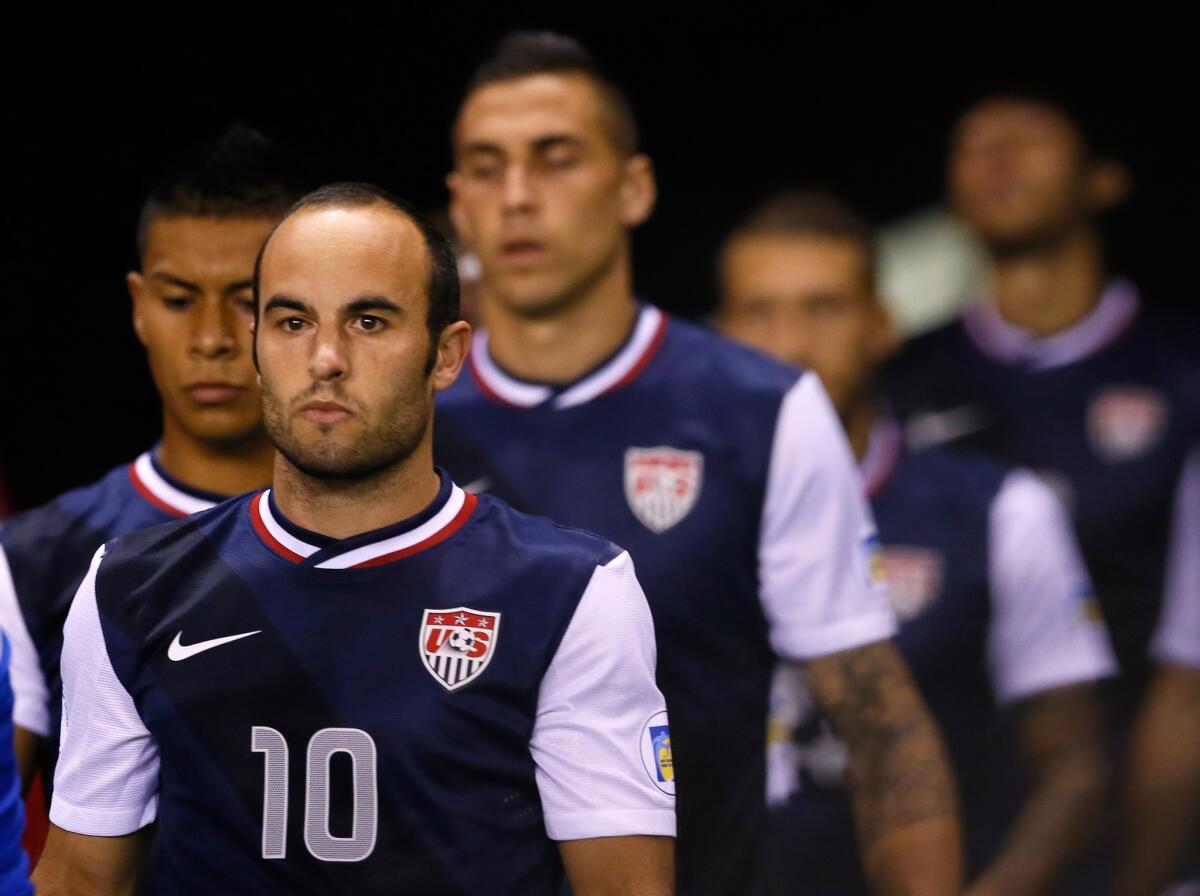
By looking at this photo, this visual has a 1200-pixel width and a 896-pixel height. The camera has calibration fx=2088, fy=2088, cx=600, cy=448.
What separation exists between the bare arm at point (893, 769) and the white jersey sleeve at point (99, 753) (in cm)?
133

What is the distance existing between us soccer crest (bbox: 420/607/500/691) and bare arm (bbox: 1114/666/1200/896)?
3.06 metres

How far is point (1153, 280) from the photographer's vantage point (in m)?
6.32

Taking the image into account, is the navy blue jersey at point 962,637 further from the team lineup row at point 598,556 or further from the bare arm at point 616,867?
the bare arm at point 616,867

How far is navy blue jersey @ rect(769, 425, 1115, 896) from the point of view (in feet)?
14.9

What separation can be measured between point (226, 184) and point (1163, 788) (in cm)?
309

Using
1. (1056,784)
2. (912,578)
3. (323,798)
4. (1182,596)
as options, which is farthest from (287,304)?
(1182,596)

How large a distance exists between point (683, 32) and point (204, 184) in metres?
3.15

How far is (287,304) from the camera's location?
264cm

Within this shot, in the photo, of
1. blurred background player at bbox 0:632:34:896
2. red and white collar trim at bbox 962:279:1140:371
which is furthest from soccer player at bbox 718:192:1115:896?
blurred background player at bbox 0:632:34:896

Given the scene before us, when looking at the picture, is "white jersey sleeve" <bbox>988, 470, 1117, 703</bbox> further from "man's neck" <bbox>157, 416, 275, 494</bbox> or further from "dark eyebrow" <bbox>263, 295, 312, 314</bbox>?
"dark eyebrow" <bbox>263, 295, 312, 314</bbox>

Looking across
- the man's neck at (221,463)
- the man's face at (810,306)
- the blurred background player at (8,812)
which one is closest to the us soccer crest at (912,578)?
the man's face at (810,306)

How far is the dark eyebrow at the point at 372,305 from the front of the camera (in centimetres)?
263

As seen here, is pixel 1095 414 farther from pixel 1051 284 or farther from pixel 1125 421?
pixel 1051 284

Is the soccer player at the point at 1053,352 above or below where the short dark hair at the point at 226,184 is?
below
